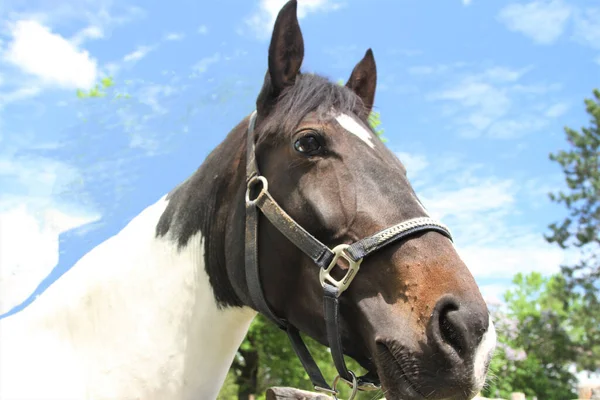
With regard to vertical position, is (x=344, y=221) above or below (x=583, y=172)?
below

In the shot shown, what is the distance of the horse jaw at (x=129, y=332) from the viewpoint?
246cm

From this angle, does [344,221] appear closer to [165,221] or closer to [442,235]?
[442,235]

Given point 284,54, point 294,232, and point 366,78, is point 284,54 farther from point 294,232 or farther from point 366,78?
point 294,232

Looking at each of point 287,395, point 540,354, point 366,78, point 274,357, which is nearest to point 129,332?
point 366,78

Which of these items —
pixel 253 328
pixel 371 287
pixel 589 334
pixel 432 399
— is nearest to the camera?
pixel 432 399

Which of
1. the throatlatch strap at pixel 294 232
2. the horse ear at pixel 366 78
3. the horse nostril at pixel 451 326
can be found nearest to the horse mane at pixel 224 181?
the throatlatch strap at pixel 294 232

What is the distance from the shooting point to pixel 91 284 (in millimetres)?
2697

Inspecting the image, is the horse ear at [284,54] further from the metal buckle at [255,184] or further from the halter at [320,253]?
the metal buckle at [255,184]

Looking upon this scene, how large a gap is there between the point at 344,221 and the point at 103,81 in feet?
67.9

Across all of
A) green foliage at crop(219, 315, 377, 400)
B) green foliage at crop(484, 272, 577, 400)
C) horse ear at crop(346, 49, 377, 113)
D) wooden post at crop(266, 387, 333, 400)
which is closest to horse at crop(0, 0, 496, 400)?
horse ear at crop(346, 49, 377, 113)

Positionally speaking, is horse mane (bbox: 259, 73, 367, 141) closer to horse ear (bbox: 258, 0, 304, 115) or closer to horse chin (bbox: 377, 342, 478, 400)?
horse ear (bbox: 258, 0, 304, 115)

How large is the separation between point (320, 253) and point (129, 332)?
1047 millimetres

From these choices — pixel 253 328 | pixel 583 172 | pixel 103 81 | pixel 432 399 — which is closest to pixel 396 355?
pixel 432 399

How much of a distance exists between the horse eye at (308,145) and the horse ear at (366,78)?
931mm
